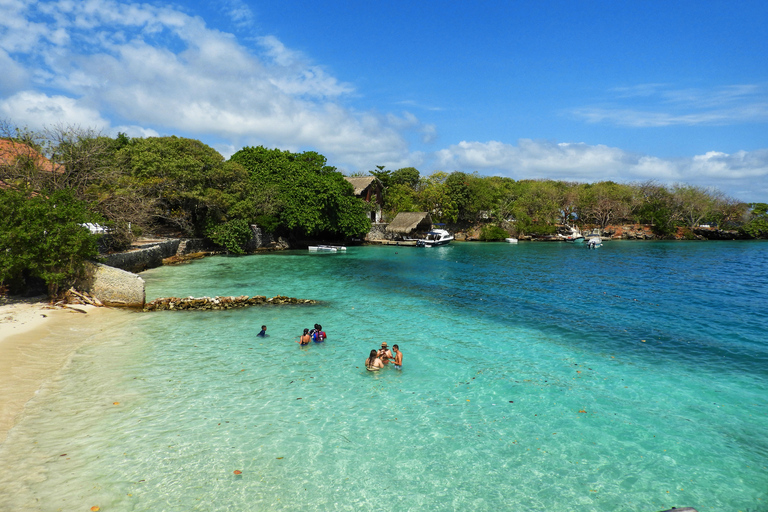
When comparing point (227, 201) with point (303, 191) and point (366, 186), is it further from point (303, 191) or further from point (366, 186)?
point (366, 186)

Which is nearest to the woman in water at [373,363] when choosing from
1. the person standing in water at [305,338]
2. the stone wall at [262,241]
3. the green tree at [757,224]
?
the person standing in water at [305,338]

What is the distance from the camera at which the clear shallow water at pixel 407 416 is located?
6613 millimetres

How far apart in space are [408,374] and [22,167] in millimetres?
25583

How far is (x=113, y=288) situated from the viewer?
17.9m

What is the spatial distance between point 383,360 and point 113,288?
13.6 meters

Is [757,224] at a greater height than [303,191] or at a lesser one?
lesser

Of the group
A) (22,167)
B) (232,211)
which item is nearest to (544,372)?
(22,167)

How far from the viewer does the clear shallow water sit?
21.7 feet

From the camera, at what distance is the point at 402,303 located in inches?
805

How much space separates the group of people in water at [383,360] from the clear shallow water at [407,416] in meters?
0.37

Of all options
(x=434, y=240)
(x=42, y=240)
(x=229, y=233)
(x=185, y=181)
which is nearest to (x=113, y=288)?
(x=42, y=240)

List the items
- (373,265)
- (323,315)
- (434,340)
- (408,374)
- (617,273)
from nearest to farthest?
(408,374)
(434,340)
(323,315)
(617,273)
(373,265)

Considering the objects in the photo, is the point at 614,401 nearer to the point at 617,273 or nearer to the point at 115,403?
the point at 115,403

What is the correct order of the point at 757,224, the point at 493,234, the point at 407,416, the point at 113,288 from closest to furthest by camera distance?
1. the point at 407,416
2. the point at 113,288
3. the point at 493,234
4. the point at 757,224
